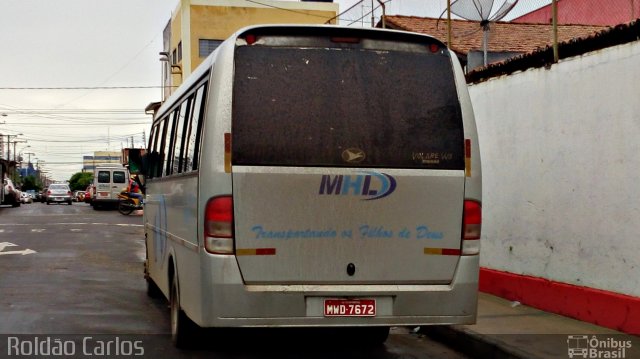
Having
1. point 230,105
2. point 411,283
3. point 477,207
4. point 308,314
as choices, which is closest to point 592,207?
point 477,207

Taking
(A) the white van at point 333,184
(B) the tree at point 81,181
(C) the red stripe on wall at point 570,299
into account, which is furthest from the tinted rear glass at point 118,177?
(B) the tree at point 81,181

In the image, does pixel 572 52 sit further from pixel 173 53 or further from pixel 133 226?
pixel 173 53

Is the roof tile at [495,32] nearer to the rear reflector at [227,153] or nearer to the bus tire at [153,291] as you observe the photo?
the bus tire at [153,291]

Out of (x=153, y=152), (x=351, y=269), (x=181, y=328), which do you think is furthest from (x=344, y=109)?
(x=153, y=152)

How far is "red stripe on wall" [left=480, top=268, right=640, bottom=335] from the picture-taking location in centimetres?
757

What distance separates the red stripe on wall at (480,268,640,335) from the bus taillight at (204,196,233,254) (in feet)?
12.9

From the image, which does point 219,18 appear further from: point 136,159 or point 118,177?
point 136,159

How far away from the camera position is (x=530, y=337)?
7.44 metres

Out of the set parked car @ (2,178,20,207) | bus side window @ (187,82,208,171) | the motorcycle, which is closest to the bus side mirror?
bus side window @ (187,82,208,171)

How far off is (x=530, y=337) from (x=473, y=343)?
0.52 meters

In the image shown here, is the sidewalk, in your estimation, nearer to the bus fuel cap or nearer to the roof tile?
Result: the bus fuel cap

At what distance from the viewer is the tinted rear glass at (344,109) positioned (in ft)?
19.6

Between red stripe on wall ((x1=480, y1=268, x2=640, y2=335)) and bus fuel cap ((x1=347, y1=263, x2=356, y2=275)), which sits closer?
bus fuel cap ((x1=347, y1=263, x2=356, y2=275))

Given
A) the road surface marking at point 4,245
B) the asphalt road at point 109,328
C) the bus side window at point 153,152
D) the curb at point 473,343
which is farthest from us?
the road surface marking at point 4,245
